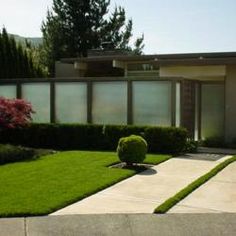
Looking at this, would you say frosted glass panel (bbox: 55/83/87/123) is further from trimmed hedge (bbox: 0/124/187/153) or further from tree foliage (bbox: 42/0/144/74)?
tree foliage (bbox: 42/0/144/74)

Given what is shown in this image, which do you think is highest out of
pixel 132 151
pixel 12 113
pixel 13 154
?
pixel 12 113

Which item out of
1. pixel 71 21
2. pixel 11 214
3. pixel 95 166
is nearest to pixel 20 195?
pixel 11 214

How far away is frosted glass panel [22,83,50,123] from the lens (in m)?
18.2

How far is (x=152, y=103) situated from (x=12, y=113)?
4.14 m

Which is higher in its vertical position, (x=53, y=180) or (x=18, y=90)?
(x=18, y=90)

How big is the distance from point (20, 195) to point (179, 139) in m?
7.24

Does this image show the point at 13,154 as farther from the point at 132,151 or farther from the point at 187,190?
the point at 187,190

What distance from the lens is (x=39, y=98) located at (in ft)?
60.2

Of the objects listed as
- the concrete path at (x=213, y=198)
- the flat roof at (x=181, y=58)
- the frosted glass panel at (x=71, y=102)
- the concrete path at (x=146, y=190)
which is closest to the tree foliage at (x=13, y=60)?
the flat roof at (x=181, y=58)

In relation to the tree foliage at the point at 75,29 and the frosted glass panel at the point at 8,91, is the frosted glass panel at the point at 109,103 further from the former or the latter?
the tree foliage at the point at 75,29

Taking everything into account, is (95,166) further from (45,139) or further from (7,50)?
(7,50)

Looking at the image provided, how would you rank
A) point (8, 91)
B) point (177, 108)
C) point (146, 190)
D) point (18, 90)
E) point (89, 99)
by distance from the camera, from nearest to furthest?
point (146, 190)
point (177, 108)
point (89, 99)
point (18, 90)
point (8, 91)

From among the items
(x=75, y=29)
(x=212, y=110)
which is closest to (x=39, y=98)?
(x=212, y=110)

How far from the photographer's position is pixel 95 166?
12578mm
